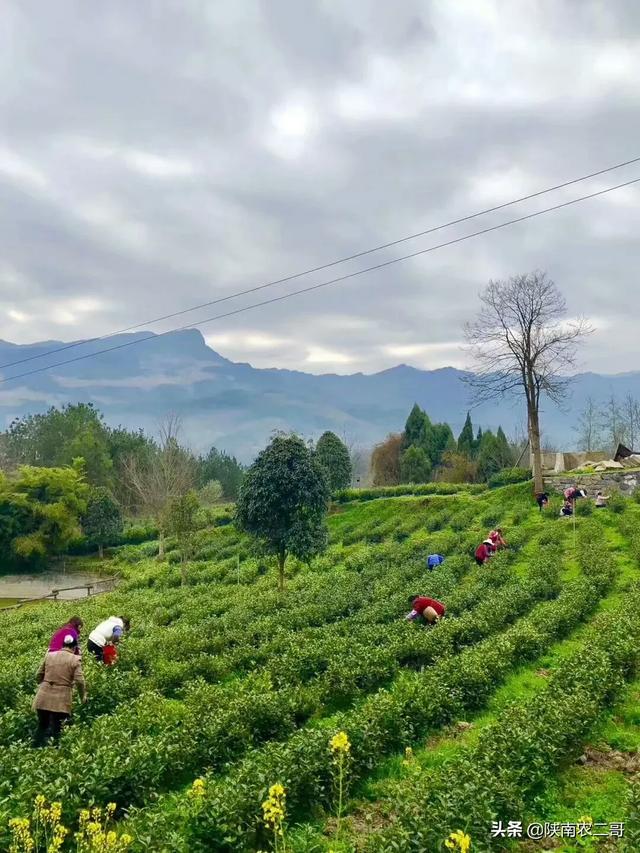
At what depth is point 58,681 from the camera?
27.2 ft

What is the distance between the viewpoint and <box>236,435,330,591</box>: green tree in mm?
21172

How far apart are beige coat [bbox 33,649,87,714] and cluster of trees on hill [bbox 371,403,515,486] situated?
191ft

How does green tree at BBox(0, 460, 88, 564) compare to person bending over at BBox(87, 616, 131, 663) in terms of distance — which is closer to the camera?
person bending over at BBox(87, 616, 131, 663)

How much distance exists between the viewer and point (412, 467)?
7206 centimetres

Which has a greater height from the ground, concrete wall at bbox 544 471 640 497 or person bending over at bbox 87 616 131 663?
concrete wall at bbox 544 471 640 497

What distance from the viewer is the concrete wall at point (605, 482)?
32.0 meters

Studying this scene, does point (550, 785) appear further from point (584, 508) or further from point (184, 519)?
point (584, 508)

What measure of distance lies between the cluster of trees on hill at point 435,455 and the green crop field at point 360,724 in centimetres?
4871

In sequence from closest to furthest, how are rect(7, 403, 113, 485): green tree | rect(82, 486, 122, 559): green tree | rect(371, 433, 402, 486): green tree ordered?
rect(82, 486, 122, 559): green tree < rect(7, 403, 113, 485): green tree < rect(371, 433, 402, 486): green tree

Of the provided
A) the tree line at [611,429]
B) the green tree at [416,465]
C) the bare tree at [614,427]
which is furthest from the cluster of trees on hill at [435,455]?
the tree line at [611,429]

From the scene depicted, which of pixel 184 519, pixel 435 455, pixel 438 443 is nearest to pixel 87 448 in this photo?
pixel 435 455

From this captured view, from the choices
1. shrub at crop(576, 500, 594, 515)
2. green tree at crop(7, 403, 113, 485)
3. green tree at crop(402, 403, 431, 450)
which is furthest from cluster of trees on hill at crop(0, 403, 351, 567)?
green tree at crop(402, 403, 431, 450)

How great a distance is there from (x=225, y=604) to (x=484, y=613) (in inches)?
354

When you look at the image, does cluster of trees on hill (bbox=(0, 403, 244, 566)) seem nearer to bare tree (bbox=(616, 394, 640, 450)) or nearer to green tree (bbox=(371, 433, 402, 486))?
green tree (bbox=(371, 433, 402, 486))
